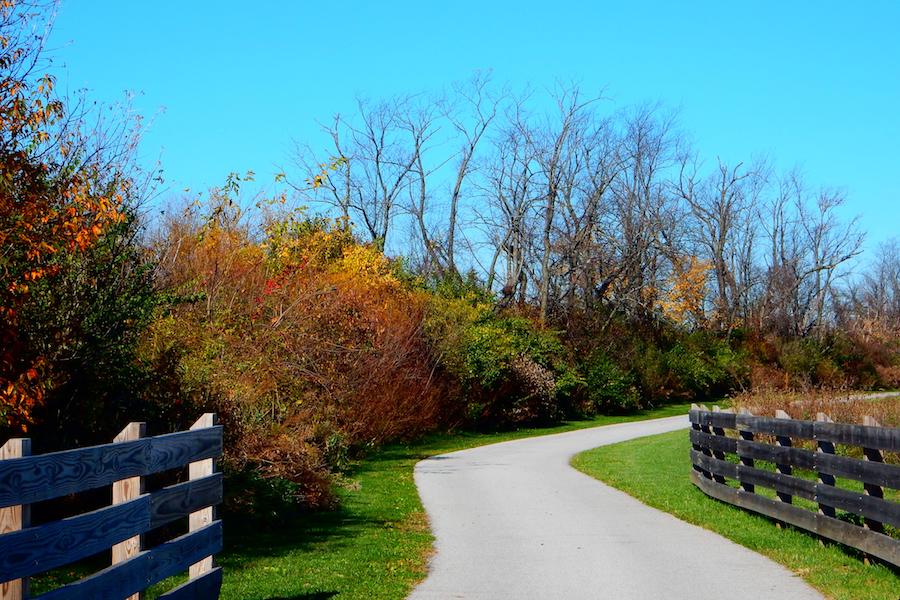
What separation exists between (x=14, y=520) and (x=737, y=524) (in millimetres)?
9891

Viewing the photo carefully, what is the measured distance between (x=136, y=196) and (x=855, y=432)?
9097mm

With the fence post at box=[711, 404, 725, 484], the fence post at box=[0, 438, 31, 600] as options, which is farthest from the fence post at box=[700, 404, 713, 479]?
the fence post at box=[0, 438, 31, 600]

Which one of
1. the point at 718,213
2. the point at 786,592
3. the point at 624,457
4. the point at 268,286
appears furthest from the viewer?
the point at 718,213

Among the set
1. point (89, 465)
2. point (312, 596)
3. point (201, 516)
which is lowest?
point (312, 596)

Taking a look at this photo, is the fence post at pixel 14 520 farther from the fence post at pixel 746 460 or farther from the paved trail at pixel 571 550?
the fence post at pixel 746 460

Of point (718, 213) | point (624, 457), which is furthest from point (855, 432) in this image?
point (718, 213)

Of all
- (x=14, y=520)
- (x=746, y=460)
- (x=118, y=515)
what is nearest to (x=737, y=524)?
(x=746, y=460)

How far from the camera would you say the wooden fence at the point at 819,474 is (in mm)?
9219

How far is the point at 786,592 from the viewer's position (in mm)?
8516

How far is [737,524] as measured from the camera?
1244 centimetres

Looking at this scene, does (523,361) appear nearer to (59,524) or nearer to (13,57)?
(13,57)

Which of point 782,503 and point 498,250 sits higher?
point 498,250

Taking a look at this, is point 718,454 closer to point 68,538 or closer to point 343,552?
point 343,552

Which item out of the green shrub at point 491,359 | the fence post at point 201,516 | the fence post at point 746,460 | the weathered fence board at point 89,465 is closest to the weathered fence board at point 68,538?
the weathered fence board at point 89,465
